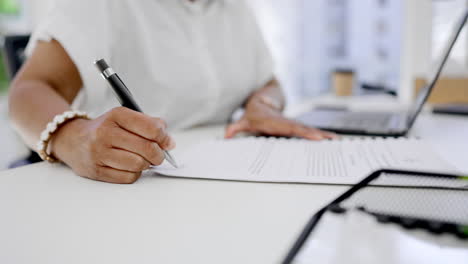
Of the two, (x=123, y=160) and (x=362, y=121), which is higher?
(x=123, y=160)

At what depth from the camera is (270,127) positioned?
2.40 ft

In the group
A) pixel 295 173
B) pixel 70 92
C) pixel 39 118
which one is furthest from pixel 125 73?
pixel 295 173

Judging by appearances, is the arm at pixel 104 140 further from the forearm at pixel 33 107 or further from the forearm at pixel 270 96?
the forearm at pixel 270 96

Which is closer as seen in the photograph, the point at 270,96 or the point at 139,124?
the point at 139,124

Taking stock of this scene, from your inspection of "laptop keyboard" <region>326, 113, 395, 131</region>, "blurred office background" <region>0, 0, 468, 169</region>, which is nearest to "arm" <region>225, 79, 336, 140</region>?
"laptop keyboard" <region>326, 113, 395, 131</region>

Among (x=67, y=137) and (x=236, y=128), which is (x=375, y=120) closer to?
(x=236, y=128)

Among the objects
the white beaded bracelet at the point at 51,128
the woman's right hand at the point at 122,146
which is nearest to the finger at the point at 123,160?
the woman's right hand at the point at 122,146

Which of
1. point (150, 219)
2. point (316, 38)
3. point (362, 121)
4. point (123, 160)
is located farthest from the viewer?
point (316, 38)

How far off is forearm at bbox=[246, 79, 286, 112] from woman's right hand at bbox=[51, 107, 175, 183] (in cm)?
50

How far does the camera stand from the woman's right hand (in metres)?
0.45

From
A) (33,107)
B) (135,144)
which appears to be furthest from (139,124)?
(33,107)

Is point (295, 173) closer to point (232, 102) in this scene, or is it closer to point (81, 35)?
point (81, 35)

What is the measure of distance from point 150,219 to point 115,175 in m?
0.13

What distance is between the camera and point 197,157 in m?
0.56
